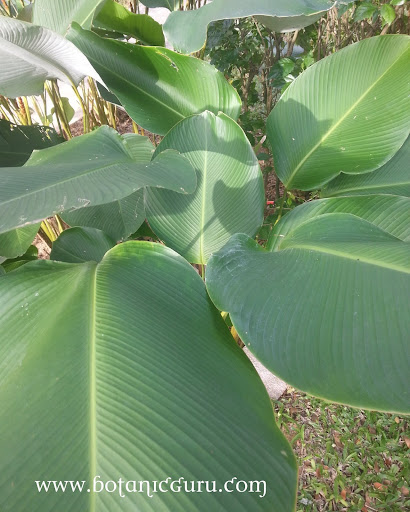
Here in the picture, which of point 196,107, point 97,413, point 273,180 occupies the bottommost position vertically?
point 273,180

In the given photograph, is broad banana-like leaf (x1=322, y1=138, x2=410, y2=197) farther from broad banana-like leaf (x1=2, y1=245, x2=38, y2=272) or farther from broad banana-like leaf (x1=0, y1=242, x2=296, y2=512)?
broad banana-like leaf (x1=2, y1=245, x2=38, y2=272)

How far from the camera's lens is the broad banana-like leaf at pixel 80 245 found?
76cm

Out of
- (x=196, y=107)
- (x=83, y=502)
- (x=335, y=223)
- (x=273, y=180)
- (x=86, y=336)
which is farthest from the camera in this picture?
(x=273, y=180)

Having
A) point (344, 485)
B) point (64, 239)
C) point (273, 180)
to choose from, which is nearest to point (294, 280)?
point (64, 239)

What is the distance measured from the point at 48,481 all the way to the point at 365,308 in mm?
387

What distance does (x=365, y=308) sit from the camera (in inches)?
16.5

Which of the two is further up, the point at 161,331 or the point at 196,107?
the point at 196,107

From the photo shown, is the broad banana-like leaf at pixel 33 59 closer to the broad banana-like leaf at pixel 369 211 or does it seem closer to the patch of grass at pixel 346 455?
the broad banana-like leaf at pixel 369 211

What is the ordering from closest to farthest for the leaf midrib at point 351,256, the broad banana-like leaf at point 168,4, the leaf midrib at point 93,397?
the leaf midrib at point 93,397 < the leaf midrib at point 351,256 < the broad banana-like leaf at point 168,4

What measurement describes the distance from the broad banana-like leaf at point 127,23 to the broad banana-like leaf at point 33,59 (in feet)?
0.76

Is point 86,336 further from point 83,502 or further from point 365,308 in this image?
point 365,308

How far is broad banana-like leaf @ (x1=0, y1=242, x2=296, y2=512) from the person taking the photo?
34cm

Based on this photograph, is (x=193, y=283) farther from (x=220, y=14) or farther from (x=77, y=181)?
(x=220, y=14)

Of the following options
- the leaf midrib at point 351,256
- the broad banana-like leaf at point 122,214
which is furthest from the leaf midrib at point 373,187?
the broad banana-like leaf at point 122,214
